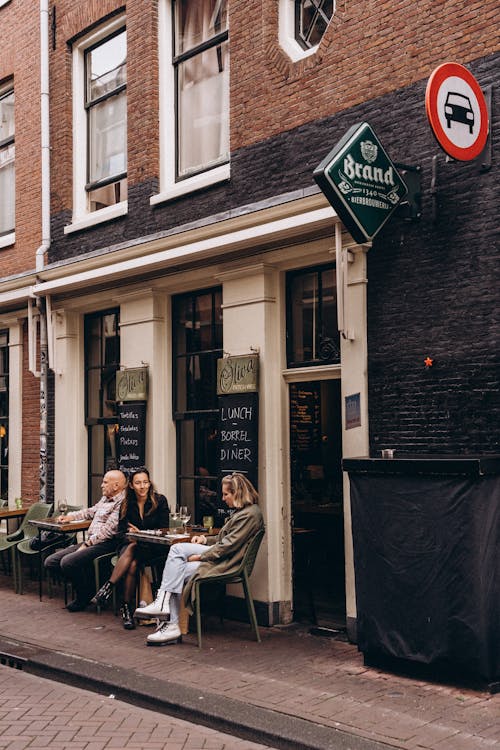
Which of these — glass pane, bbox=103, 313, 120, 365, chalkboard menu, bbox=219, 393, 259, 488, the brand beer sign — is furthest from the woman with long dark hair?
the brand beer sign

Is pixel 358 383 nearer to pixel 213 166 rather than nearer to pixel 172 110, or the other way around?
pixel 213 166

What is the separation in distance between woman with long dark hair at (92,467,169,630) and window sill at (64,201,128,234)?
342cm

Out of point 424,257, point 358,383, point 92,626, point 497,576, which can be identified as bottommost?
point 92,626

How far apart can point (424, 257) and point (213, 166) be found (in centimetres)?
326

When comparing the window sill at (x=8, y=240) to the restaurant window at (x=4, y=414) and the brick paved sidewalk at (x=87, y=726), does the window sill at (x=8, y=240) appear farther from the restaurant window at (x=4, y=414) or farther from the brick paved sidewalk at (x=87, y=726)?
the brick paved sidewalk at (x=87, y=726)

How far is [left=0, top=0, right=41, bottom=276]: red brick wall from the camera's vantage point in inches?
500

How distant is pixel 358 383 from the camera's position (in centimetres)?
807

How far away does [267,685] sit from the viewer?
21.8ft

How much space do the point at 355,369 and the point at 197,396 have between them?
2.66 m

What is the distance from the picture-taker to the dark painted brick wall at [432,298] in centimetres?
715

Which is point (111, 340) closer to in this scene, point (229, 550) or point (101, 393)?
point (101, 393)

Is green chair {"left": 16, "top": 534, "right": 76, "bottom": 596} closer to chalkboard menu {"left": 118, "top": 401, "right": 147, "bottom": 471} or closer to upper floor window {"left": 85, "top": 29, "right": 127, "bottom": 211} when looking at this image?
chalkboard menu {"left": 118, "top": 401, "right": 147, "bottom": 471}

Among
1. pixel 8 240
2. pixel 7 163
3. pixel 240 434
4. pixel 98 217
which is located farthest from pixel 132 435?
pixel 7 163

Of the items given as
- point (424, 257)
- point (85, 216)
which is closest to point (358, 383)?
point (424, 257)
